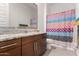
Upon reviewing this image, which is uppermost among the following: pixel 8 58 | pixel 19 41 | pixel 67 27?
pixel 67 27

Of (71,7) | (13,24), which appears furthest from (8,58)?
(71,7)

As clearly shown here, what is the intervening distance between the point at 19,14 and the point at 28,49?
1.81ft

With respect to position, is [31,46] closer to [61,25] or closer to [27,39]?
[27,39]

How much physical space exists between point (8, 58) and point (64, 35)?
91 centimetres

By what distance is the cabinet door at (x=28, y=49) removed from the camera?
159 cm

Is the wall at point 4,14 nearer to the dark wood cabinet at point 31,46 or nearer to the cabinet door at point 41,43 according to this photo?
the dark wood cabinet at point 31,46

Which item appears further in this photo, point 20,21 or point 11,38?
point 20,21

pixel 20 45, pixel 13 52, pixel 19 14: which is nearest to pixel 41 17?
pixel 19 14

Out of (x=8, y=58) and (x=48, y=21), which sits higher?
(x=48, y=21)

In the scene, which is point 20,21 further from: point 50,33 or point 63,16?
point 63,16

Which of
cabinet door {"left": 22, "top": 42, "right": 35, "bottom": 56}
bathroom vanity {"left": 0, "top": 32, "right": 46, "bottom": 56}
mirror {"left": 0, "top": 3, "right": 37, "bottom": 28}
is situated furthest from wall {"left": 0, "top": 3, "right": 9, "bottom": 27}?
cabinet door {"left": 22, "top": 42, "right": 35, "bottom": 56}

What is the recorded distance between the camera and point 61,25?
1.85m

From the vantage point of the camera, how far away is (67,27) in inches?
71.5

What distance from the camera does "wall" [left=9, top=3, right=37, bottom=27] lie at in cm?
182
